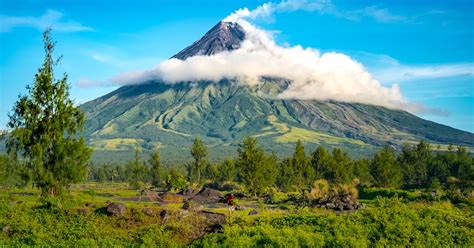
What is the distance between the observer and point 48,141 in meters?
27.6

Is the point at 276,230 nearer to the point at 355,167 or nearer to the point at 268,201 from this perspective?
the point at 268,201

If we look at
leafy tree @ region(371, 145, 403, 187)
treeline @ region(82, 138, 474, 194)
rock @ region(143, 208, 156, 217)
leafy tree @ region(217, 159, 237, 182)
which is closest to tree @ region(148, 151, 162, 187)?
treeline @ region(82, 138, 474, 194)

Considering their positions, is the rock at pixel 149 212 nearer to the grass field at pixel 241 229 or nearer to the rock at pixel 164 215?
the rock at pixel 164 215

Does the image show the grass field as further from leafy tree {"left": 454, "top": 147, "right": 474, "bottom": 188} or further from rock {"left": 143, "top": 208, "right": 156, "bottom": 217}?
leafy tree {"left": 454, "top": 147, "right": 474, "bottom": 188}

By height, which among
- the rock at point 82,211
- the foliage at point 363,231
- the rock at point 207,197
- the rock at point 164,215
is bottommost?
the rock at point 207,197

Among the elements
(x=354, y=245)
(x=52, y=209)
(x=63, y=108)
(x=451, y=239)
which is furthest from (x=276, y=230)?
(x=63, y=108)

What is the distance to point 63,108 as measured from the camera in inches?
1122

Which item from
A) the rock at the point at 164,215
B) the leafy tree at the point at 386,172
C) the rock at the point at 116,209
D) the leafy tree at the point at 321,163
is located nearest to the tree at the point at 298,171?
the leafy tree at the point at 321,163

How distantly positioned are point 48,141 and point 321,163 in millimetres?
67286

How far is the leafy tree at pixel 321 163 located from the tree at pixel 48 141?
211ft

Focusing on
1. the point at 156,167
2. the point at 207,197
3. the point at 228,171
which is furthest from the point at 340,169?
the point at 156,167

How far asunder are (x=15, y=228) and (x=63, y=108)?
28.4 feet

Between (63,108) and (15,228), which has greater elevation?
(63,108)

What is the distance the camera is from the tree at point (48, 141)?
27.5m
